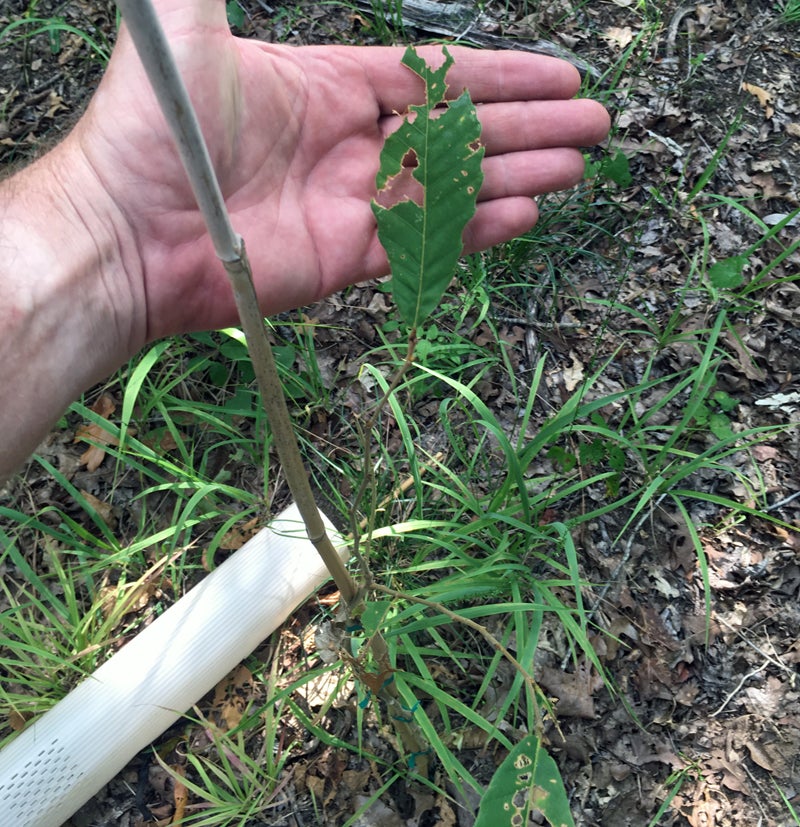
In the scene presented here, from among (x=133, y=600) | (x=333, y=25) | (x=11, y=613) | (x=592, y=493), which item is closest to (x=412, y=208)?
(x=592, y=493)

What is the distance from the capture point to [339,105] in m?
1.54

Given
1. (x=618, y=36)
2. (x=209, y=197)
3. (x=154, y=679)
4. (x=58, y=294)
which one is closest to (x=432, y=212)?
(x=209, y=197)

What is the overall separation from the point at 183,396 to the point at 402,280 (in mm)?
1094

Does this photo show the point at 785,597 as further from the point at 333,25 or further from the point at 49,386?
the point at 333,25

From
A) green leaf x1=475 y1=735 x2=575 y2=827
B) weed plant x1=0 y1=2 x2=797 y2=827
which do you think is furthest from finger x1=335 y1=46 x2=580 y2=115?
green leaf x1=475 y1=735 x2=575 y2=827

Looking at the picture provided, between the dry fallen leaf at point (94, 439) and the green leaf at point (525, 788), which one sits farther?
the dry fallen leaf at point (94, 439)

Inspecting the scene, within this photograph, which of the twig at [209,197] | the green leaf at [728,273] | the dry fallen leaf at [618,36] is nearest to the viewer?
the twig at [209,197]

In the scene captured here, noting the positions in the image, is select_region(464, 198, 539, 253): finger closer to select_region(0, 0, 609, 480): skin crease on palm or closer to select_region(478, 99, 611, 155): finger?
select_region(0, 0, 609, 480): skin crease on palm

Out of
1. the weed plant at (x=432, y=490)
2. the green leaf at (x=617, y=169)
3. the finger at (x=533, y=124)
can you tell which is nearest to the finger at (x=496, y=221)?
the finger at (x=533, y=124)

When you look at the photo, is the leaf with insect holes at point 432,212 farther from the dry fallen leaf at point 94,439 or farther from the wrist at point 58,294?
the dry fallen leaf at point 94,439

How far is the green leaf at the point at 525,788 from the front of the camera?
678 mm

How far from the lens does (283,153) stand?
59.1 inches

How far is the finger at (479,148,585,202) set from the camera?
158 cm

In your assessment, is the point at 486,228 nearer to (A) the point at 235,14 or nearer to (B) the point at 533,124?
(B) the point at 533,124
